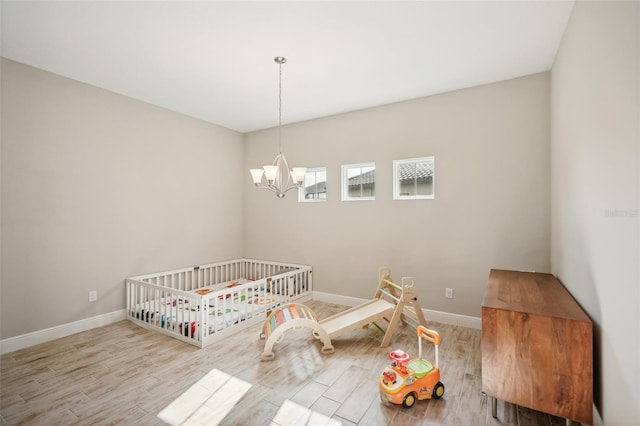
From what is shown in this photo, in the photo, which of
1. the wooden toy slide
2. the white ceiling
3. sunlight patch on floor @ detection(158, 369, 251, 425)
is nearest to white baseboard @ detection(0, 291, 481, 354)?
the wooden toy slide

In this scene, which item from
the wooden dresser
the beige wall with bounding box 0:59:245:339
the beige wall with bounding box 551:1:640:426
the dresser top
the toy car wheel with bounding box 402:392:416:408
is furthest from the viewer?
the beige wall with bounding box 0:59:245:339

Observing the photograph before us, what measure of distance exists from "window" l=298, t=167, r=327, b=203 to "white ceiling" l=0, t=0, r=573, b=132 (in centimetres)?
126

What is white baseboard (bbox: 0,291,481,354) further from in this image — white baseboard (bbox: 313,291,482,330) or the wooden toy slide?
the wooden toy slide

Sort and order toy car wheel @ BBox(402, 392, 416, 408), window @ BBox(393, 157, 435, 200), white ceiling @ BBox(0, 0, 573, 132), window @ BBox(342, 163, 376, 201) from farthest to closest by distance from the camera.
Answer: window @ BBox(342, 163, 376, 201) < window @ BBox(393, 157, 435, 200) < white ceiling @ BBox(0, 0, 573, 132) < toy car wheel @ BBox(402, 392, 416, 408)

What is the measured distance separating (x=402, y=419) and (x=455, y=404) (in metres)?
0.45

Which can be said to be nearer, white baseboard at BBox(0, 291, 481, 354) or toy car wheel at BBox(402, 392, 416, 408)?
toy car wheel at BBox(402, 392, 416, 408)

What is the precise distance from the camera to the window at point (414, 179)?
367 centimetres

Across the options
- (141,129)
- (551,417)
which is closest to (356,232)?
(551,417)

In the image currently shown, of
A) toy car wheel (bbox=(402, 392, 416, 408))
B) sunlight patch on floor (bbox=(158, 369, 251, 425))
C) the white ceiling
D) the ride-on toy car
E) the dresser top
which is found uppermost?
the white ceiling

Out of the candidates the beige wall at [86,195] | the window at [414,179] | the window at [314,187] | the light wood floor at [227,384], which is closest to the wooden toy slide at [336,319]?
the light wood floor at [227,384]

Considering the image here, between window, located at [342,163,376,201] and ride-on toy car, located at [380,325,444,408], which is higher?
window, located at [342,163,376,201]

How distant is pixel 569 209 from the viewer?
2227 mm

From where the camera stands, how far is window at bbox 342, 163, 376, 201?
13.5 feet

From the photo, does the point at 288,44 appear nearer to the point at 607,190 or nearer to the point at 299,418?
the point at 607,190
